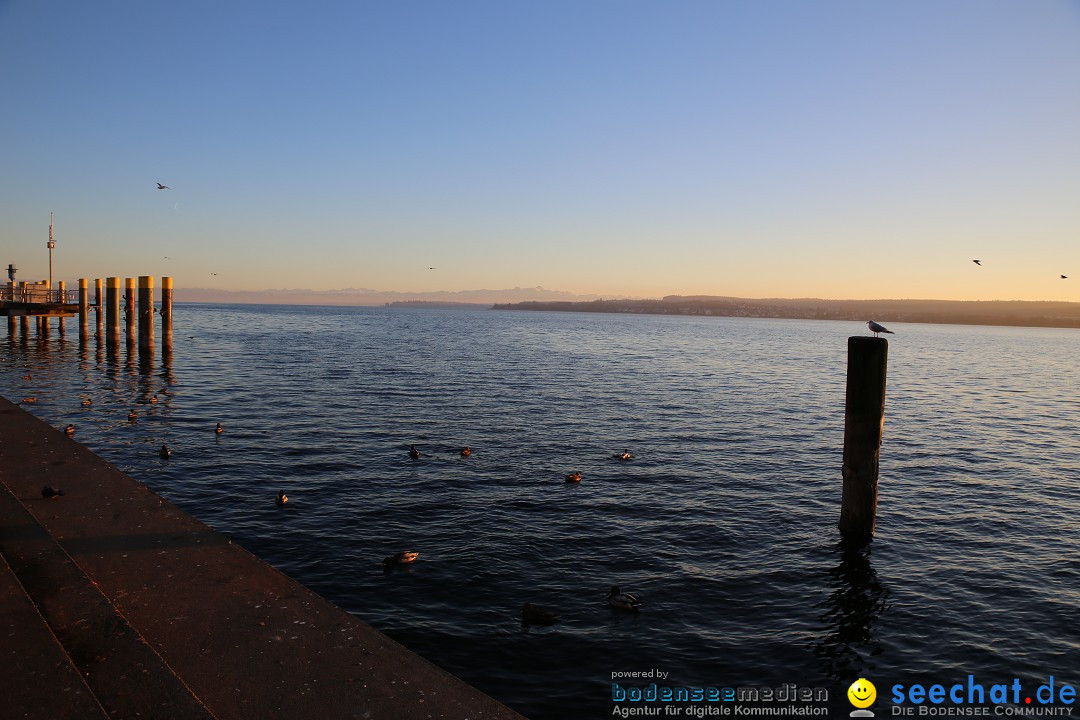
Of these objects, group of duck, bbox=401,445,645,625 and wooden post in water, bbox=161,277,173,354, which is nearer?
group of duck, bbox=401,445,645,625

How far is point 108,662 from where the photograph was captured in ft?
21.6

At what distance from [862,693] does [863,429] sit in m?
5.65

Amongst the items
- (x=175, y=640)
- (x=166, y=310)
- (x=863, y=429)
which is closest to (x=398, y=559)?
(x=175, y=640)

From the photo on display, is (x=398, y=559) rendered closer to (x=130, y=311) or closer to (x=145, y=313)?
(x=145, y=313)

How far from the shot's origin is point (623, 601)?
11.0 metres

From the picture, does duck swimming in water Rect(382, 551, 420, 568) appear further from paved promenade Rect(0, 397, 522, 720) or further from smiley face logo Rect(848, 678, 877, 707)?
smiley face logo Rect(848, 678, 877, 707)

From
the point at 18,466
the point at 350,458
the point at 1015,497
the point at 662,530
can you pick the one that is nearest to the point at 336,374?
the point at 350,458

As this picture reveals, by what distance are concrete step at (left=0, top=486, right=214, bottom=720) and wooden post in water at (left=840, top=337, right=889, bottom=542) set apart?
1166cm

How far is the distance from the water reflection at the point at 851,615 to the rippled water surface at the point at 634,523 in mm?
48

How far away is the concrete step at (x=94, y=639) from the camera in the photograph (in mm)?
5980

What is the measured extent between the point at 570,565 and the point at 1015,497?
14.0m

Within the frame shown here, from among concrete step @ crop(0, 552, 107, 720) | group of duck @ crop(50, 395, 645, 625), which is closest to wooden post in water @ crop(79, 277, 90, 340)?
group of duck @ crop(50, 395, 645, 625)

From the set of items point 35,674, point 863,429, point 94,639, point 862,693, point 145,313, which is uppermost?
point 145,313

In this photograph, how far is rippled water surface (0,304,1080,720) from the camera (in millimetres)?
9953
